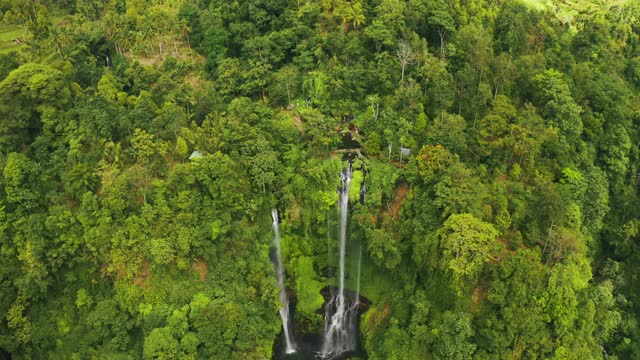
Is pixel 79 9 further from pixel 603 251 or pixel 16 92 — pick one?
pixel 603 251

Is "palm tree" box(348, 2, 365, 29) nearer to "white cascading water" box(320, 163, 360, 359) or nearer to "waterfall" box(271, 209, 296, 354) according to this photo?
"white cascading water" box(320, 163, 360, 359)

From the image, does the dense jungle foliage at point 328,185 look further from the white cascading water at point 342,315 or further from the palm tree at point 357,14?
the white cascading water at point 342,315

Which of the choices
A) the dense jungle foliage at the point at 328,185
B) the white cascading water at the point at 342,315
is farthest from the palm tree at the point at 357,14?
the white cascading water at the point at 342,315

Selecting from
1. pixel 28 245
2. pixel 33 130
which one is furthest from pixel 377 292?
pixel 33 130

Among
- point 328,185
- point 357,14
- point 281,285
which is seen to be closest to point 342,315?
point 281,285

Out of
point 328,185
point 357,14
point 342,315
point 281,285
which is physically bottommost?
point 342,315

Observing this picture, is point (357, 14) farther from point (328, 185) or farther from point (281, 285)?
point (281, 285)

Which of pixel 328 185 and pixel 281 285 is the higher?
pixel 328 185
